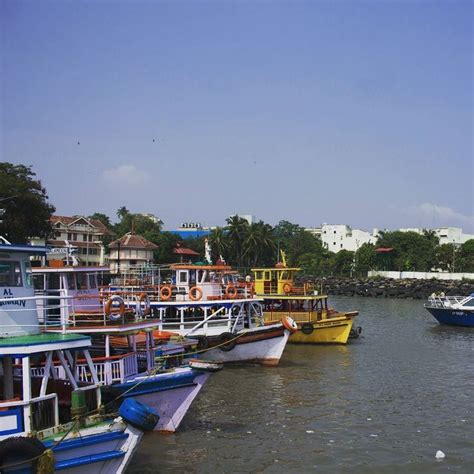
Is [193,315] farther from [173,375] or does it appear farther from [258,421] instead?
[173,375]

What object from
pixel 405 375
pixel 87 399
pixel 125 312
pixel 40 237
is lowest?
pixel 405 375

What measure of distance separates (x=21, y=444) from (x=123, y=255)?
65329 millimetres

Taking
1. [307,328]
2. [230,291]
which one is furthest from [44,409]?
[307,328]

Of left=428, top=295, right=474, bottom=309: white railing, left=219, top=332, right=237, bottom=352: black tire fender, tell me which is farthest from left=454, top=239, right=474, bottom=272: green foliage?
left=219, top=332, right=237, bottom=352: black tire fender

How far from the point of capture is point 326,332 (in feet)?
112

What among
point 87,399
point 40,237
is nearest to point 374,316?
point 40,237

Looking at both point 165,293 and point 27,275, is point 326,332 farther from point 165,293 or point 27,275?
point 27,275

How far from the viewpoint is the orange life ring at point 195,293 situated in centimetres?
2836

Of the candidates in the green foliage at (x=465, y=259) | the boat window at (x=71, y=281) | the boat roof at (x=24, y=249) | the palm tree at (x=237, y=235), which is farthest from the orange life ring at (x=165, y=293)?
the green foliage at (x=465, y=259)

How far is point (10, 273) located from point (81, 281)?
206 inches

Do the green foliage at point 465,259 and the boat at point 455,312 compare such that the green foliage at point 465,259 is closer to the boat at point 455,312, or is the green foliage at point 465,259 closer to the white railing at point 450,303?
the white railing at point 450,303

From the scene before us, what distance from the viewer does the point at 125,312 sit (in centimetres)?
1764

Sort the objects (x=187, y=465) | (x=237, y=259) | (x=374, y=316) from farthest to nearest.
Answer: (x=237, y=259), (x=374, y=316), (x=187, y=465)

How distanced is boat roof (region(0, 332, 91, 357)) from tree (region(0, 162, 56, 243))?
33.0m
